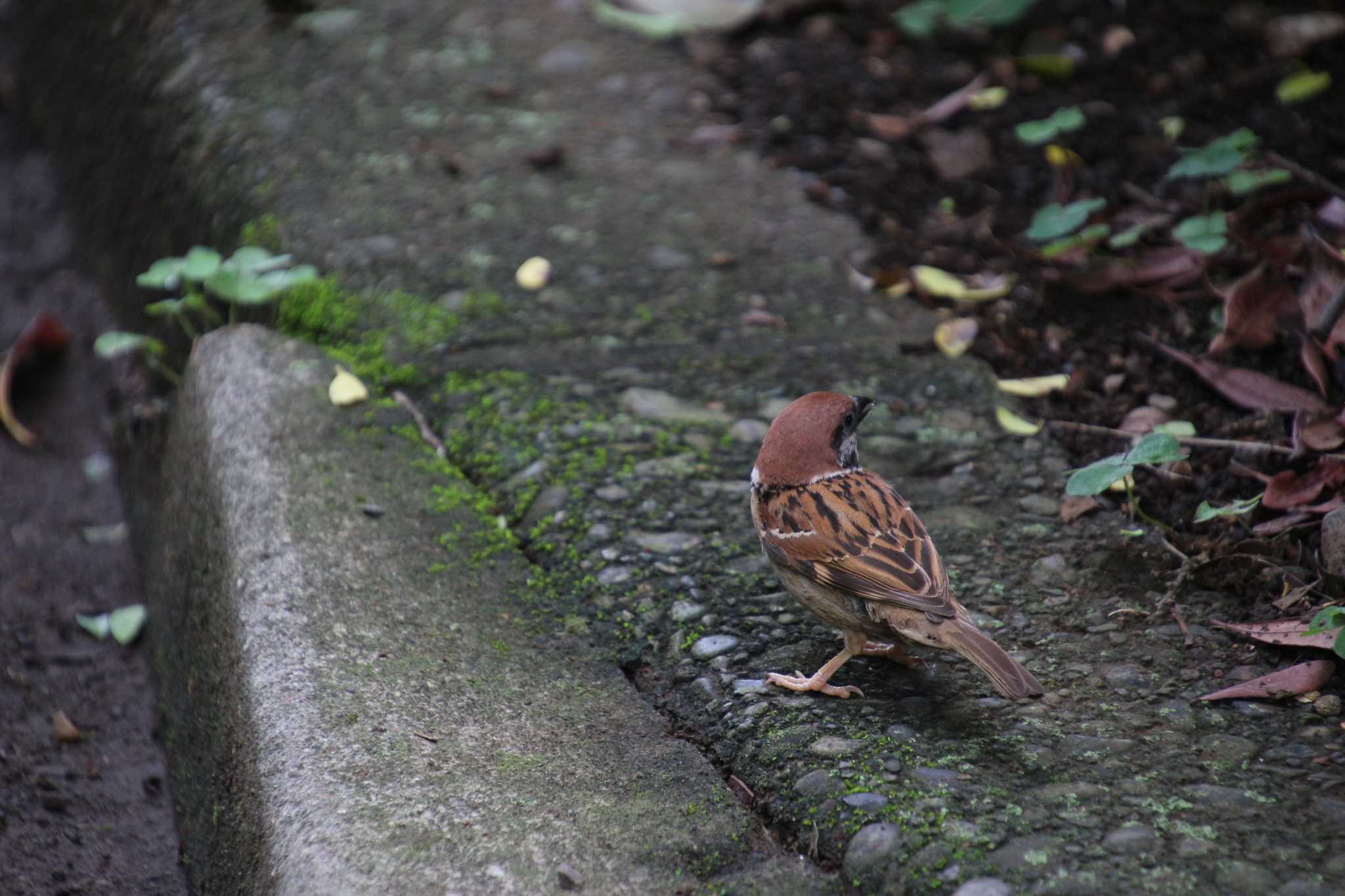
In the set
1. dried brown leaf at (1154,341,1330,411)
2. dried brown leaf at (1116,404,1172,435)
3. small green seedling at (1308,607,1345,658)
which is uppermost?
small green seedling at (1308,607,1345,658)

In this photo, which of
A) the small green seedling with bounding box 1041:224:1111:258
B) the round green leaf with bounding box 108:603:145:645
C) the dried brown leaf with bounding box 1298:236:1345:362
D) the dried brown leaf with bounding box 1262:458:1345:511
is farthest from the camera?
the small green seedling with bounding box 1041:224:1111:258

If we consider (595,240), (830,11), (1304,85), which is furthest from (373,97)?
(1304,85)

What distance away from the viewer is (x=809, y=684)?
2.91 meters

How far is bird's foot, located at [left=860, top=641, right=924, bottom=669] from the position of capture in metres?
3.13

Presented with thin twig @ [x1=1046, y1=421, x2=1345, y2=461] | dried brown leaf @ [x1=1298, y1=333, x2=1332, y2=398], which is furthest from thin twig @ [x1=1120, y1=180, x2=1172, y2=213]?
thin twig @ [x1=1046, y1=421, x2=1345, y2=461]

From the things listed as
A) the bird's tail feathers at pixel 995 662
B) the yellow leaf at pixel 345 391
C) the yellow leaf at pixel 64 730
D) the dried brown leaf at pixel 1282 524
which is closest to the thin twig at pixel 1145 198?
the dried brown leaf at pixel 1282 524

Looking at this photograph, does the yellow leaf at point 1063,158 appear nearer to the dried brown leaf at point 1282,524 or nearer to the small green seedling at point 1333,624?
the dried brown leaf at point 1282,524

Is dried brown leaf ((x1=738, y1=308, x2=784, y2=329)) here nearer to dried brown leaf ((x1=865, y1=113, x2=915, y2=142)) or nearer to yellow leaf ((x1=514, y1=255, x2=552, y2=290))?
yellow leaf ((x1=514, y1=255, x2=552, y2=290))

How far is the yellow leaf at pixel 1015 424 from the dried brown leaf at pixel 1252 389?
528 mm

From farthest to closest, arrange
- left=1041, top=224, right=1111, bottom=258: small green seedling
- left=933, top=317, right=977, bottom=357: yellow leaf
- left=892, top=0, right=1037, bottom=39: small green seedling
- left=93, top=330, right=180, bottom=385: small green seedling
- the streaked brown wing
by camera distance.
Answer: left=892, top=0, right=1037, bottom=39: small green seedling
left=1041, top=224, right=1111, bottom=258: small green seedling
left=933, top=317, right=977, bottom=357: yellow leaf
left=93, top=330, right=180, bottom=385: small green seedling
the streaked brown wing

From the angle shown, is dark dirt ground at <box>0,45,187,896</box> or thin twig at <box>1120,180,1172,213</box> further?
thin twig at <box>1120,180,1172,213</box>

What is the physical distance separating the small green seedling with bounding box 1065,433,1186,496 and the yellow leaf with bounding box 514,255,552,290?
7.24 ft

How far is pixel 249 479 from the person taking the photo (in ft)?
11.5

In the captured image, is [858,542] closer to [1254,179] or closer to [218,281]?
[1254,179]
